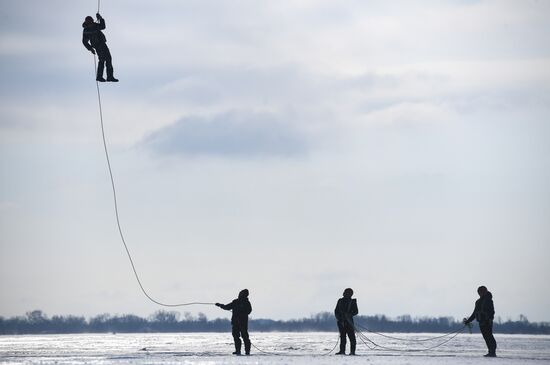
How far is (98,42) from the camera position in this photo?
97.1 feet

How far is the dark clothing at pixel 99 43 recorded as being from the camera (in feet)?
96.4

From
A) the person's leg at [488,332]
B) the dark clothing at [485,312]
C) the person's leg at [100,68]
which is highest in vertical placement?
the person's leg at [100,68]

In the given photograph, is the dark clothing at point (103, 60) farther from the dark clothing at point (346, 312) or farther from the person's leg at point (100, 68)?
the dark clothing at point (346, 312)

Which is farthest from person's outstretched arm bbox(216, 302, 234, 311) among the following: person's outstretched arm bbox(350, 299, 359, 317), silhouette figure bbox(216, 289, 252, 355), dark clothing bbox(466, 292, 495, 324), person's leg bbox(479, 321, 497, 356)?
person's leg bbox(479, 321, 497, 356)

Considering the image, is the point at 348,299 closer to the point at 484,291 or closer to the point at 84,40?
the point at 484,291

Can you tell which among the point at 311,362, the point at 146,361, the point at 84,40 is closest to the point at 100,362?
the point at 146,361

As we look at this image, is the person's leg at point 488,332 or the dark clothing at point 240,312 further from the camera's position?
the dark clothing at point 240,312

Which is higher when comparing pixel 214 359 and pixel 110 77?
pixel 110 77

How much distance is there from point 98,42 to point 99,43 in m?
0.05

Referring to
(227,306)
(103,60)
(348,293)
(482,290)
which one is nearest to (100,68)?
(103,60)

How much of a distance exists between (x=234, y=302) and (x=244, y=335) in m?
0.98

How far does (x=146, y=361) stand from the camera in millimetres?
25719

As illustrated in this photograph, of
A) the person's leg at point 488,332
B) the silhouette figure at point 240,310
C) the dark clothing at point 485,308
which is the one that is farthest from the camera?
the silhouette figure at point 240,310

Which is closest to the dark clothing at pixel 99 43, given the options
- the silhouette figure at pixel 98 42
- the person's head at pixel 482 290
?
the silhouette figure at pixel 98 42
